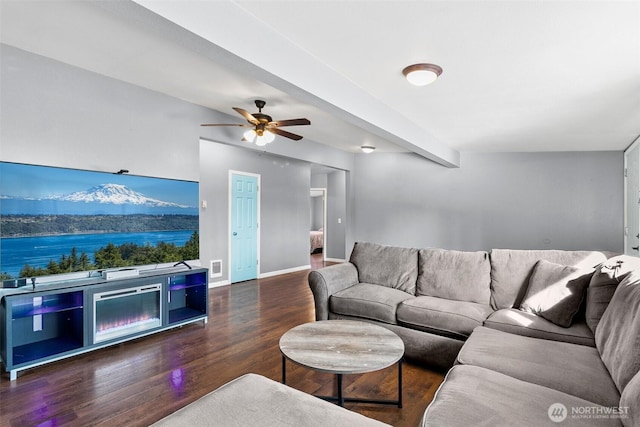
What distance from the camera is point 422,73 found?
2723 millimetres

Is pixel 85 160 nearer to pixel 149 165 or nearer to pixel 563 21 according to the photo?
pixel 149 165

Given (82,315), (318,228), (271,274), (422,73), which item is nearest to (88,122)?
(82,315)

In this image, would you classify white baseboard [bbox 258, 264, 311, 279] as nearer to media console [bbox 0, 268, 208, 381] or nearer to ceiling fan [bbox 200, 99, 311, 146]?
media console [bbox 0, 268, 208, 381]

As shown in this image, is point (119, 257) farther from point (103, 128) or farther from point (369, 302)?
point (369, 302)

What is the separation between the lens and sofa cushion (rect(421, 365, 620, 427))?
1242 millimetres

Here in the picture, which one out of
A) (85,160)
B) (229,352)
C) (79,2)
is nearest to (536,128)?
(229,352)

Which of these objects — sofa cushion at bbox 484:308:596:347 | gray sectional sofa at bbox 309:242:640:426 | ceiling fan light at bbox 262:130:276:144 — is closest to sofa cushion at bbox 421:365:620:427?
gray sectional sofa at bbox 309:242:640:426

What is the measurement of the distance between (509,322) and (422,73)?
6.67 feet

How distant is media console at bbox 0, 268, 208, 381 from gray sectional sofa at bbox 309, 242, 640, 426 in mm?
1609

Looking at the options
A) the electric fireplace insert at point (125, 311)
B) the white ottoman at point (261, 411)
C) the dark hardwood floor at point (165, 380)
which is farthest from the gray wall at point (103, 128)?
the white ottoman at point (261, 411)

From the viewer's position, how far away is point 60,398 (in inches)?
87.1

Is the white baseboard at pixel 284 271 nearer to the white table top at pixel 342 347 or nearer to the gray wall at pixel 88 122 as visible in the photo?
the gray wall at pixel 88 122

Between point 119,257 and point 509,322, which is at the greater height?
point 119,257

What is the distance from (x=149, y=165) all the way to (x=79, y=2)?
1.79 metres
